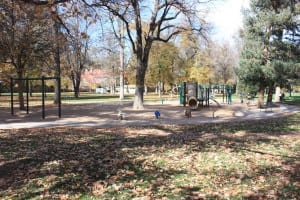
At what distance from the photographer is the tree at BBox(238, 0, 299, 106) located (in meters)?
24.0

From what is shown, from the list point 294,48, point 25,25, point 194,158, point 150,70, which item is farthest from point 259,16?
point 150,70

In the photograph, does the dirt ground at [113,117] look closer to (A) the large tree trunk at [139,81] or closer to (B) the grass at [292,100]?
(A) the large tree trunk at [139,81]

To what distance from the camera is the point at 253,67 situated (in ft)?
80.1

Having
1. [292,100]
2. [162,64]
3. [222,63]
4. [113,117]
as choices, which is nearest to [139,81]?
[113,117]

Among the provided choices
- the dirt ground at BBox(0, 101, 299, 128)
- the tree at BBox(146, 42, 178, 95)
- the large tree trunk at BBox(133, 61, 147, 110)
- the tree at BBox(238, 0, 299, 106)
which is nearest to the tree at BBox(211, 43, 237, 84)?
the tree at BBox(146, 42, 178, 95)

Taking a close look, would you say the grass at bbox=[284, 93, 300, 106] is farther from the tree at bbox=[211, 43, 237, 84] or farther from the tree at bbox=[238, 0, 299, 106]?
the tree at bbox=[211, 43, 237, 84]

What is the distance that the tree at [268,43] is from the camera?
→ 78.7 feet

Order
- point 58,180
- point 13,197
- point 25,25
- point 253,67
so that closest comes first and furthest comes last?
point 13,197
point 58,180
point 25,25
point 253,67

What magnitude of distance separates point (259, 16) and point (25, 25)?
1557cm

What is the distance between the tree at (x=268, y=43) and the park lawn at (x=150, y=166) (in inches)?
533

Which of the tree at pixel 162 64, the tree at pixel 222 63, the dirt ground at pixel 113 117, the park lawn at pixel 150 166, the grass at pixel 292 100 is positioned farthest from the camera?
the tree at pixel 222 63

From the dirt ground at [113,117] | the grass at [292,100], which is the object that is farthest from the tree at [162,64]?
the dirt ground at [113,117]

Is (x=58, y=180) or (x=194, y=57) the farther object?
(x=194, y=57)

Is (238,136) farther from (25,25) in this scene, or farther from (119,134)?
(25,25)
